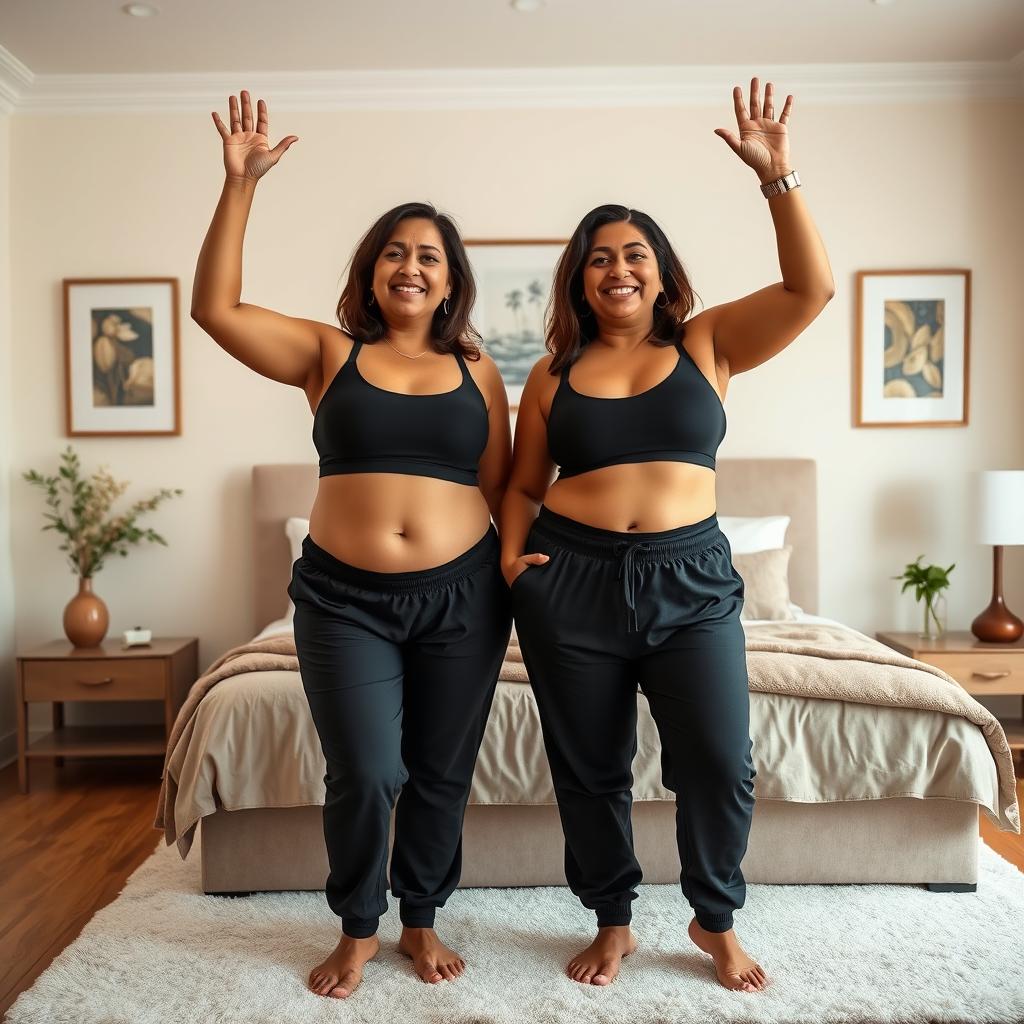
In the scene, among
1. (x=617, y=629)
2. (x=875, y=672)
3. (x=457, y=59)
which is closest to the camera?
(x=617, y=629)

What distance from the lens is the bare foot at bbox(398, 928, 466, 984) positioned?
228 cm

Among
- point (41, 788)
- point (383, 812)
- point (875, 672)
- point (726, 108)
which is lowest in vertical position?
point (41, 788)

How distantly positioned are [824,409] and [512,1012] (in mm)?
3299

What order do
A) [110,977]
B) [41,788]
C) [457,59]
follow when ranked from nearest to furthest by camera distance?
[110,977] < [41,788] < [457,59]

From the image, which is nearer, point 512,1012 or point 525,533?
point 512,1012

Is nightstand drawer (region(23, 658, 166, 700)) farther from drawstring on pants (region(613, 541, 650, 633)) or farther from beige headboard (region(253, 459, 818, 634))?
drawstring on pants (region(613, 541, 650, 633))

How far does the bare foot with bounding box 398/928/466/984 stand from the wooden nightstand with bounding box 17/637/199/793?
2.03 metres

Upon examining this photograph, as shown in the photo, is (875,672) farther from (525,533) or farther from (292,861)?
(292,861)

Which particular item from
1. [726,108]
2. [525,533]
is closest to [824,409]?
[726,108]

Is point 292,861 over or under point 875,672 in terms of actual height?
under

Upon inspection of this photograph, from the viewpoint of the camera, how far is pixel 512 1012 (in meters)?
2.14

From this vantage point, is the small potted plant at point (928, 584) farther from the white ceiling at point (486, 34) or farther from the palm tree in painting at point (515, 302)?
the white ceiling at point (486, 34)

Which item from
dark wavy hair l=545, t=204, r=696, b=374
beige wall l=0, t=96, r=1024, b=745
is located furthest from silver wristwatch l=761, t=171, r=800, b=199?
beige wall l=0, t=96, r=1024, b=745

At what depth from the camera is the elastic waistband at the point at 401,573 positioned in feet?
7.06
